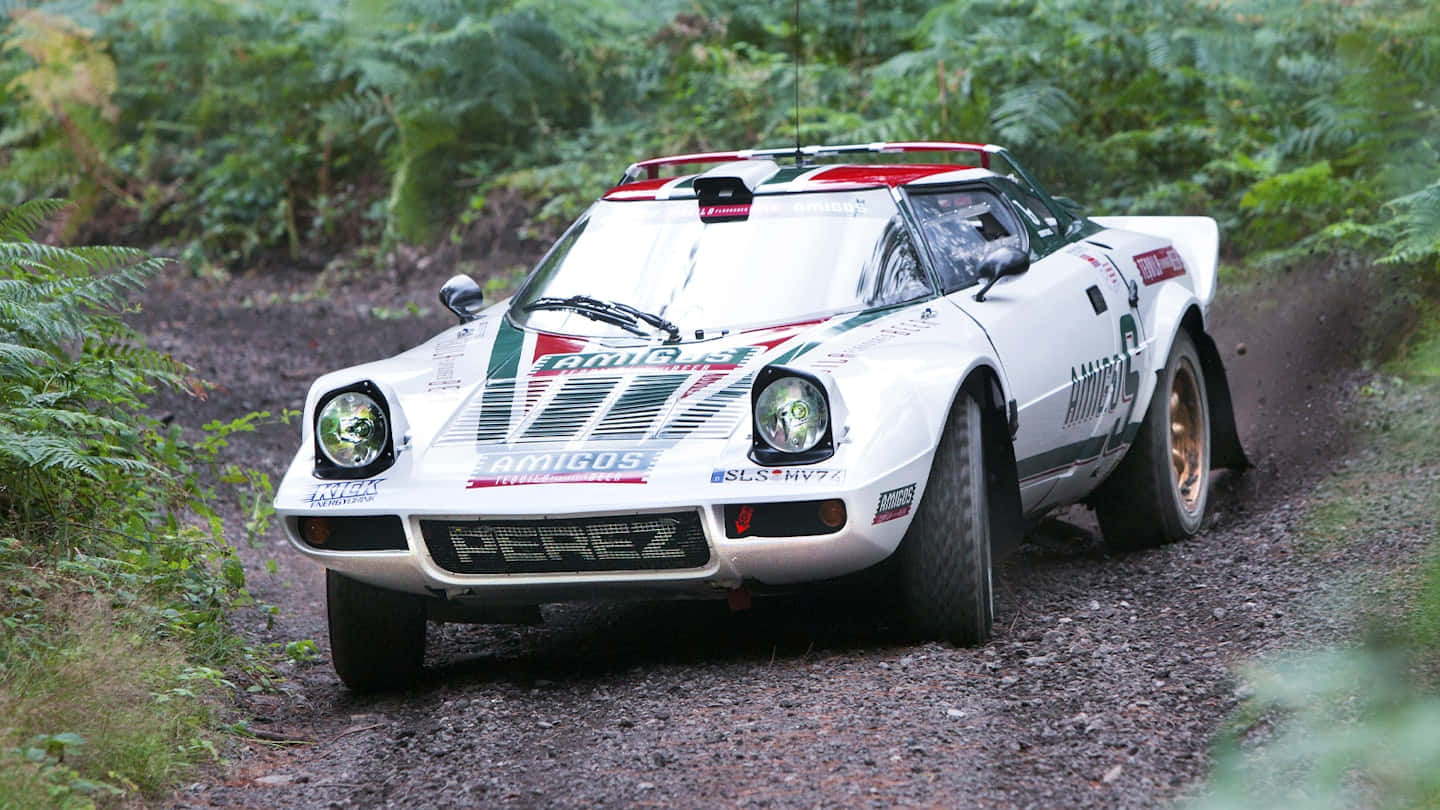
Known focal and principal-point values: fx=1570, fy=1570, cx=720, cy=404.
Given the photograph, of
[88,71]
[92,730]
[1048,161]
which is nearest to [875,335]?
[92,730]

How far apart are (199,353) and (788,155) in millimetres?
6148

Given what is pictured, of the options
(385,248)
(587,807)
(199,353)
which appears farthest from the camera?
(385,248)

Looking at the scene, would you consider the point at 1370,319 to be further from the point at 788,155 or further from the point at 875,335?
the point at 875,335

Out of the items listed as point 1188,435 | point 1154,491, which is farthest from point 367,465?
point 1188,435

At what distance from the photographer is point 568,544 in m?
4.24

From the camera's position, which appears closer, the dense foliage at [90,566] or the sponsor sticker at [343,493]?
the dense foliage at [90,566]

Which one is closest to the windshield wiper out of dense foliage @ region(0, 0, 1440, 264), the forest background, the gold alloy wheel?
the forest background

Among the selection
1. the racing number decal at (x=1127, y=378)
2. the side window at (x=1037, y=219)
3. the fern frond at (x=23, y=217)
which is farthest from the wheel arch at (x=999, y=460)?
the fern frond at (x=23, y=217)

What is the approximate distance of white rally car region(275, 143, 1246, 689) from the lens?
4188 mm

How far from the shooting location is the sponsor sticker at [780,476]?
4098mm

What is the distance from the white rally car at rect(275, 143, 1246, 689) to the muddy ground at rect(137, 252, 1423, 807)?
0.92 ft

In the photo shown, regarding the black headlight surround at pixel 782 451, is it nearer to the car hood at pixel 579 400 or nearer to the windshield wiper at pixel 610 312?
the car hood at pixel 579 400

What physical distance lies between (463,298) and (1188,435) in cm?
311

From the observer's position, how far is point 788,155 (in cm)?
625
